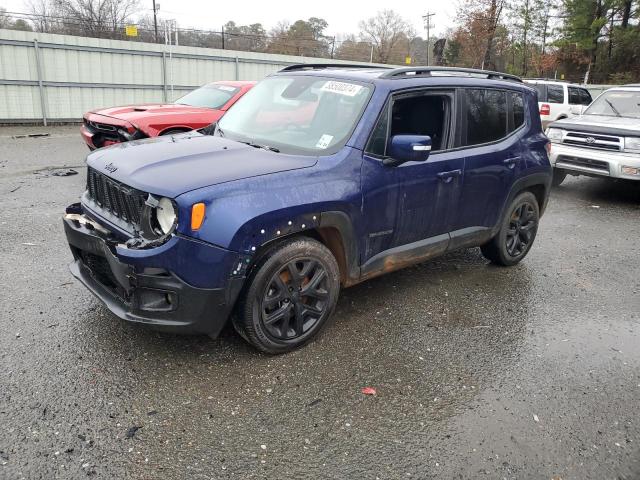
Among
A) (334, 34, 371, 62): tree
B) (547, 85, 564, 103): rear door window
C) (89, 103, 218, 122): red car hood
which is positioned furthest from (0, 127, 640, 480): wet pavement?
(334, 34, 371, 62): tree

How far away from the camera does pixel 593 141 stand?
8688 millimetres

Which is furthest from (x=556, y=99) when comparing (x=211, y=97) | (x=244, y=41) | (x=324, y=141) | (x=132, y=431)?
(x=244, y=41)

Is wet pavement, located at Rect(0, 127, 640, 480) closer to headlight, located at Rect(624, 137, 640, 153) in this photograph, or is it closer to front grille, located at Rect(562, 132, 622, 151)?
headlight, located at Rect(624, 137, 640, 153)

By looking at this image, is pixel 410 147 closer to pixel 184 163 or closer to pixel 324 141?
pixel 324 141

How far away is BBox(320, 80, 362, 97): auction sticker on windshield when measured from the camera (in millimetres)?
3881

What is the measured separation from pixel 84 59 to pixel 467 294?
14991mm

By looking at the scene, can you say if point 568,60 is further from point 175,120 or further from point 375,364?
point 375,364

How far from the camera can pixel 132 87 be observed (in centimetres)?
1681

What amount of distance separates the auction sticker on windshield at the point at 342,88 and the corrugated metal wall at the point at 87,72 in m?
13.8

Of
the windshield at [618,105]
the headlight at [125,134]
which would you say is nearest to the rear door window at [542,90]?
the windshield at [618,105]

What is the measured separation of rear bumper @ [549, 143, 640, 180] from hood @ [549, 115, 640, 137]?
320 millimetres

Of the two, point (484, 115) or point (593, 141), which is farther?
point (593, 141)

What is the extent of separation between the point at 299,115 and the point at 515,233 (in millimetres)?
2620

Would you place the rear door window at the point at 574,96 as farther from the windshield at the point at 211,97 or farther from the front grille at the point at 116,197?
the front grille at the point at 116,197
